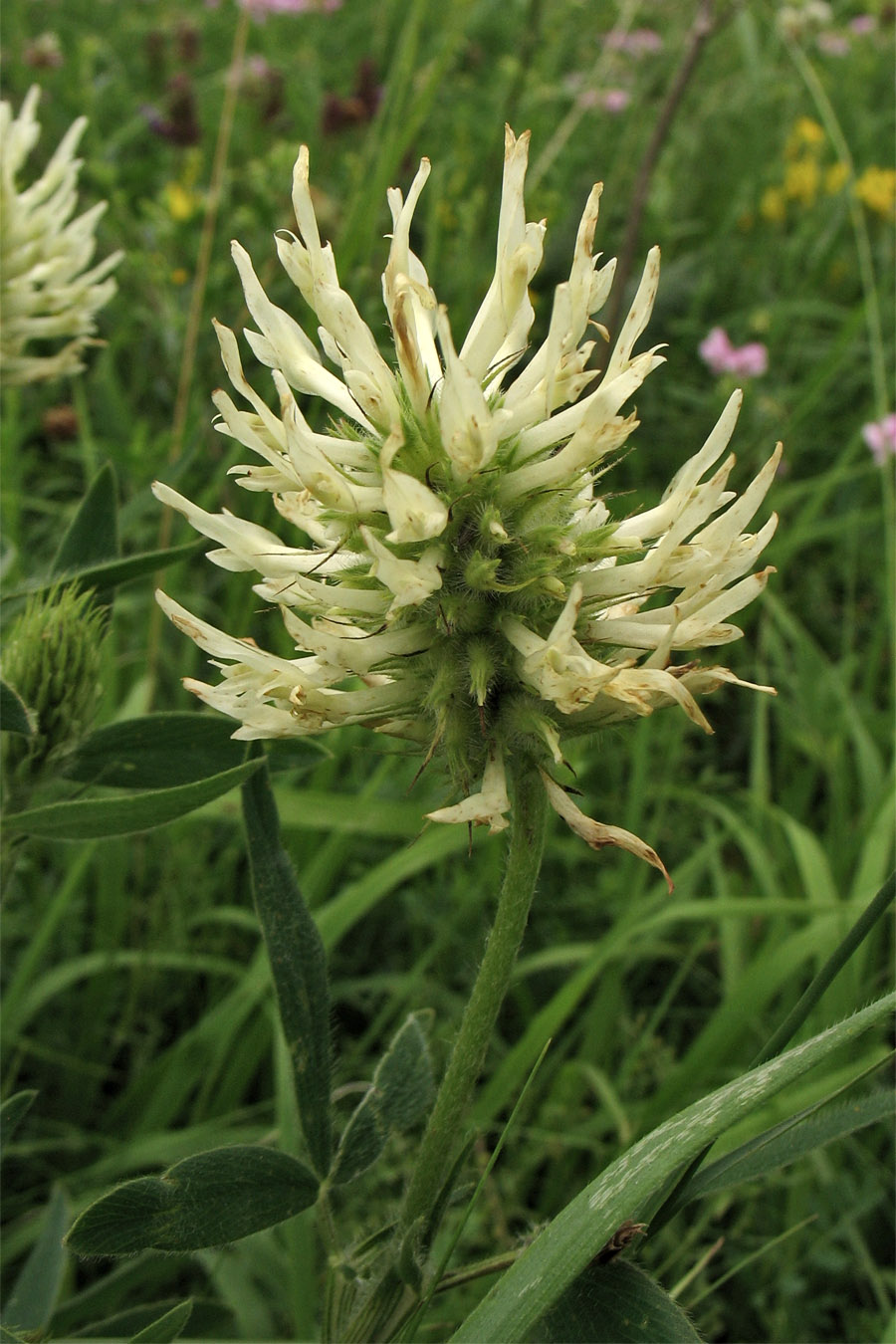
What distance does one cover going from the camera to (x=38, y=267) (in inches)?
83.2

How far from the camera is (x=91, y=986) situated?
224 centimetres

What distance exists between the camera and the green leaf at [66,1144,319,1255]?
98cm

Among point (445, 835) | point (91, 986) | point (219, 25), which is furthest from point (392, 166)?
point (219, 25)

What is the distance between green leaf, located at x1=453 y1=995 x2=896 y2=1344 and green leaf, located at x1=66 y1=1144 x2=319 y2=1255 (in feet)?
0.91

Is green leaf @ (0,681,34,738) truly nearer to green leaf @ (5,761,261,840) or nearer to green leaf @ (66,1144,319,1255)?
green leaf @ (5,761,261,840)

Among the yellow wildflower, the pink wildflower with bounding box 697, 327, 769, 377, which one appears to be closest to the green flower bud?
the pink wildflower with bounding box 697, 327, 769, 377

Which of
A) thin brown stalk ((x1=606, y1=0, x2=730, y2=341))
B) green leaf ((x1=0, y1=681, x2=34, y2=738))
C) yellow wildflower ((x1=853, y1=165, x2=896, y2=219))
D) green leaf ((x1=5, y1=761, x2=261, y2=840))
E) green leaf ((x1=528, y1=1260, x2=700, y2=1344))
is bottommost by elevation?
green leaf ((x1=528, y1=1260, x2=700, y2=1344))

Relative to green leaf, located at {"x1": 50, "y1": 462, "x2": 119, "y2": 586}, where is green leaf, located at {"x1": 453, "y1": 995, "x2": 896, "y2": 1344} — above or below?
below

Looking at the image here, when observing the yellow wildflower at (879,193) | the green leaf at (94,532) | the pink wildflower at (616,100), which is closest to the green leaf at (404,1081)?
the green leaf at (94,532)

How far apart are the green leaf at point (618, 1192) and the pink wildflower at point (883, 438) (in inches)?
94.5

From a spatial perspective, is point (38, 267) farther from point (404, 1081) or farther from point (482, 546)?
point (404, 1081)

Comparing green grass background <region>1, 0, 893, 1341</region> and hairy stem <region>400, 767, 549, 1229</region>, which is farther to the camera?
green grass background <region>1, 0, 893, 1341</region>

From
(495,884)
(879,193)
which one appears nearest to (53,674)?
(495,884)

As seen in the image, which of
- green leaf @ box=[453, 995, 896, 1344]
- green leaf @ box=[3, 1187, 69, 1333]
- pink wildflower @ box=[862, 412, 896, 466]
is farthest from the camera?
pink wildflower @ box=[862, 412, 896, 466]
